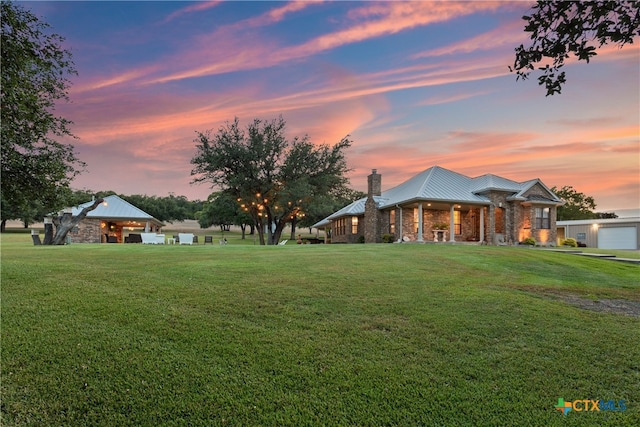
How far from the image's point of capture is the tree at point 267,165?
2498 cm

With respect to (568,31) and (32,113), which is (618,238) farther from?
(32,113)

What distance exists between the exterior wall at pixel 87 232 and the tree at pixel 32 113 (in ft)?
84.6

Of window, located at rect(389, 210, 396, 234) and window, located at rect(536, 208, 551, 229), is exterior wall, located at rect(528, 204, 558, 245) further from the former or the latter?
window, located at rect(389, 210, 396, 234)

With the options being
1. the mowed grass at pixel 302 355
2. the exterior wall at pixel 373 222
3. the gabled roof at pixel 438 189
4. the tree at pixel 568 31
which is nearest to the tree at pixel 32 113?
the mowed grass at pixel 302 355

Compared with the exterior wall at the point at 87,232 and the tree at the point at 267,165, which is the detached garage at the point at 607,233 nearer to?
the tree at the point at 267,165

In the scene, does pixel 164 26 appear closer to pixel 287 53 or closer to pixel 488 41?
pixel 287 53

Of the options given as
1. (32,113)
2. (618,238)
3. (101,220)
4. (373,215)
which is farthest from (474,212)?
(101,220)

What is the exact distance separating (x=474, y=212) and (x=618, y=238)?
1608 centimetres

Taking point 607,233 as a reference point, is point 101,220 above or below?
above

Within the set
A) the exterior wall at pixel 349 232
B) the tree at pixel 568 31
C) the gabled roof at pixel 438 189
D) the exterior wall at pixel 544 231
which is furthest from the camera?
the exterior wall at pixel 349 232

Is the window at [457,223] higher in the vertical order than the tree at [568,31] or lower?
lower

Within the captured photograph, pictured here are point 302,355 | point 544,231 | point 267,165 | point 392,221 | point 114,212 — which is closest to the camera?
point 302,355

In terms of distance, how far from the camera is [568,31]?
4.90m

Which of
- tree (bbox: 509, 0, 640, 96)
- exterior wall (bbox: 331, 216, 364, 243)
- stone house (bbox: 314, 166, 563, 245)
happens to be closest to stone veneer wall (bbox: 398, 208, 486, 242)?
stone house (bbox: 314, 166, 563, 245)
